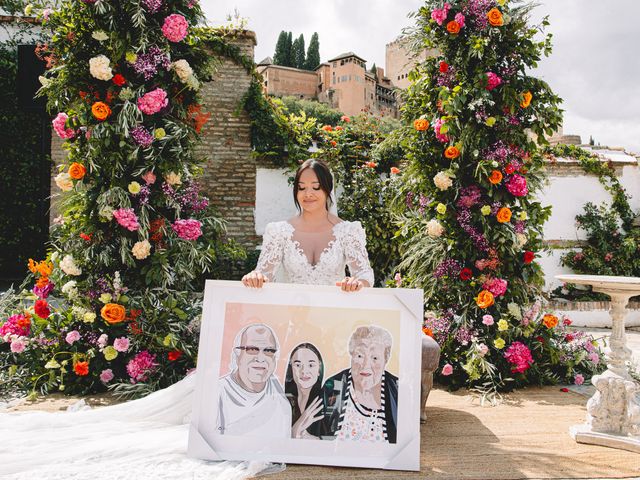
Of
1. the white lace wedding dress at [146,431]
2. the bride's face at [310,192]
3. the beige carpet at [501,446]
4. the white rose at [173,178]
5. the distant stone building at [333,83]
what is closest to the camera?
the white lace wedding dress at [146,431]

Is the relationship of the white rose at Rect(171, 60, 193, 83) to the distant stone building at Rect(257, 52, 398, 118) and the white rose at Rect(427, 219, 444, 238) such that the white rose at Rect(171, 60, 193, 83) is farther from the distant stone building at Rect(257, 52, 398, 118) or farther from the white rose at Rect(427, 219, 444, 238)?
the distant stone building at Rect(257, 52, 398, 118)

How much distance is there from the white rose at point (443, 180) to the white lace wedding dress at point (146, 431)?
134 centimetres

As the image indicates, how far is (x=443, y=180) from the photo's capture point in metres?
4.13

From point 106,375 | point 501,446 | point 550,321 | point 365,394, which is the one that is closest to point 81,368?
point 106,375

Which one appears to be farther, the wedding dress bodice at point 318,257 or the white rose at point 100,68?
the white rose at point 100,68

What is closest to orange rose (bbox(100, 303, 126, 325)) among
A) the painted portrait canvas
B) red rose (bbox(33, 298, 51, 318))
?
red rose (bbox(33, 298, 51, 318))

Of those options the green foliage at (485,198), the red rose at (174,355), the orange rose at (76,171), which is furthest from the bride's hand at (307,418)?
the orange rose at (76,171)

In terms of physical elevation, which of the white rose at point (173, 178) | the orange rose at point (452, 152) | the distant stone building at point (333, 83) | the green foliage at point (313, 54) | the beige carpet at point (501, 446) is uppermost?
the green foliage at point (313, 54)

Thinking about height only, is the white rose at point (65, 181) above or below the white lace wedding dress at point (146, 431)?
above

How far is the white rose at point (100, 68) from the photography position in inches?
146

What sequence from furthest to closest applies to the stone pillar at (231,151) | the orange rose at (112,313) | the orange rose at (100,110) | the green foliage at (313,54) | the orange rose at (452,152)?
the green foliage at (313,54) → the stone pillar at (231,151) → the orange rose at (452,152) → the orange rose at (100,110) → the orange rose at (112,313)

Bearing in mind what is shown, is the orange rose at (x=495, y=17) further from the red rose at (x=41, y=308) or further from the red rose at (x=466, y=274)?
the red rose at (x=41, y=308)

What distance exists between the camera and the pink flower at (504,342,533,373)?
13.0ft

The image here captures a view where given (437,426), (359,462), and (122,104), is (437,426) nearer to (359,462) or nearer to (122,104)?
(359,462)
